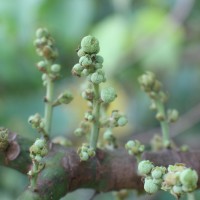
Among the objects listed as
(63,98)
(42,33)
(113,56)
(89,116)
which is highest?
(113,56)

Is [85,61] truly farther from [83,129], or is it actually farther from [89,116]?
[83,129]

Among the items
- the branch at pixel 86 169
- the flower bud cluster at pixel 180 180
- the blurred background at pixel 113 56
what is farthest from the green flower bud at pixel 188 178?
the blurred background at pixel 113 56

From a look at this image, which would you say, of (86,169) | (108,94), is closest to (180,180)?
(108,94)

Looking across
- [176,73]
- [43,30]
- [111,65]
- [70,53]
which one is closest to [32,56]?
[70,53]

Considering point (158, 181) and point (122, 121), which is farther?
point (122, 121)

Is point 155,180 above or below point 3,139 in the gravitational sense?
below

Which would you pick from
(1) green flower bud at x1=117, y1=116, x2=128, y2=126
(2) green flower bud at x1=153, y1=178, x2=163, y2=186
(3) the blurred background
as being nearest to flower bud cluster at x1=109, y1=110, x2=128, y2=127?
(1) green flower bud at x1=117, y1=116, x2=128, y2=126

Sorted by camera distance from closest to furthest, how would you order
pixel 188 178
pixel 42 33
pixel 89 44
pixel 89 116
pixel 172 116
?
pixel 188 178 → pixel 89 44 → pixel 89 116 → pixel 42 33 → pixel 172 116

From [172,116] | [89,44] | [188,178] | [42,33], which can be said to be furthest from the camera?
[172,116]

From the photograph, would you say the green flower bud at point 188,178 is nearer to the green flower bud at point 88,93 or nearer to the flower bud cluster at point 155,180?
the flower bud cluster at point 155,180
